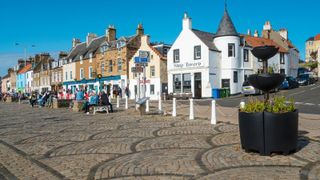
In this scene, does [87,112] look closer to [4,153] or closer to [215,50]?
[4,153]

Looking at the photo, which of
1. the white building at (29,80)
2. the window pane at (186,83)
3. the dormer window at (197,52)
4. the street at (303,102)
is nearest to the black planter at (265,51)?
the street at (303,102)

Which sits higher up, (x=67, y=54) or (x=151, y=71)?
(x=67, y=54)

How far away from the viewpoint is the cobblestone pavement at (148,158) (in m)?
5.74

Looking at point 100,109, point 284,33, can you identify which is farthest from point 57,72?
point 100,109

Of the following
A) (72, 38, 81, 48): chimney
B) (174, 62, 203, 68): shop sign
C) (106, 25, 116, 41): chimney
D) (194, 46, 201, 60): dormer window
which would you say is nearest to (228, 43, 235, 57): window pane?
(194, 46, 201, 60): dormer window

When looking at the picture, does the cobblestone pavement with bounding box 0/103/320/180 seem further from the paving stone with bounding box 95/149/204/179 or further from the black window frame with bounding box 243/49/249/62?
the black window frame with bounding box 243/49/249/62

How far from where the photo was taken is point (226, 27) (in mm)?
38250

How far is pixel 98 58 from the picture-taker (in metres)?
53.2

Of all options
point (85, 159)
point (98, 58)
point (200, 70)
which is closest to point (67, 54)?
point (98, 58)

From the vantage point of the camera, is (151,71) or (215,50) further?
(151,71)

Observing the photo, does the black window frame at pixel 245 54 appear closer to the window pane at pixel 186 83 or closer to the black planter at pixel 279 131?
the window pane at pixel 186 83

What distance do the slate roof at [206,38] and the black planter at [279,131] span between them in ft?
102

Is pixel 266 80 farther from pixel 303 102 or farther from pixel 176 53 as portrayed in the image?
pixel 176 53

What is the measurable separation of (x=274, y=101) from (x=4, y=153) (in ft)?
20.7
